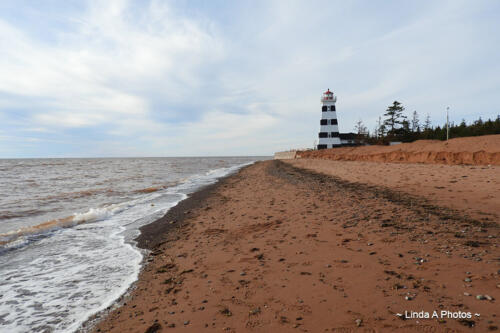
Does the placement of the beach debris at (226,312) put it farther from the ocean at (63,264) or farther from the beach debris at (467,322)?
the beach debris at (467,322)

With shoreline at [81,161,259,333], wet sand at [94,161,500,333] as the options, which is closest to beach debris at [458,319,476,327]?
wet sand at [94,161,500,333]

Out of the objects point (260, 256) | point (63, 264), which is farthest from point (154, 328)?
point (63, 264)

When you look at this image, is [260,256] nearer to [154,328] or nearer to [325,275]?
[325,275]

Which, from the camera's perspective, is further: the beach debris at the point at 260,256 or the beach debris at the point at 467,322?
the beach debris at the point at 260,256

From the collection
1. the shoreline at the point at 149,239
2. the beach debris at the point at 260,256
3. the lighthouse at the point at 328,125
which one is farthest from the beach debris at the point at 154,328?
the lighthouse at the point at 328,125

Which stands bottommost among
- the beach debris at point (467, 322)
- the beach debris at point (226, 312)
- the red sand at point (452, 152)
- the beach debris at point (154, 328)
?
the beach debris at point (154, 328)

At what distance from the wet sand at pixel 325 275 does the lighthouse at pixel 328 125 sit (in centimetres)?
5067

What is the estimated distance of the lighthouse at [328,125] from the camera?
2192 inches

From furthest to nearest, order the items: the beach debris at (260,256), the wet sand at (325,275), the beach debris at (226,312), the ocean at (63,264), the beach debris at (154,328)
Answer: the beach debris at (260,256) < the ocean at (63,264) < the beach debris at (226,312) < the beach debris at (154,328) < the wet sand at (325,275)

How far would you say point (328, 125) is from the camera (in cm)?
5600

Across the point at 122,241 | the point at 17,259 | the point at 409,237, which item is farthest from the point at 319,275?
the point at 17,259

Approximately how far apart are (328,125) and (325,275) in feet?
184

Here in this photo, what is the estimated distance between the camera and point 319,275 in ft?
13.1

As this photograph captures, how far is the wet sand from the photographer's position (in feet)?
9.63
